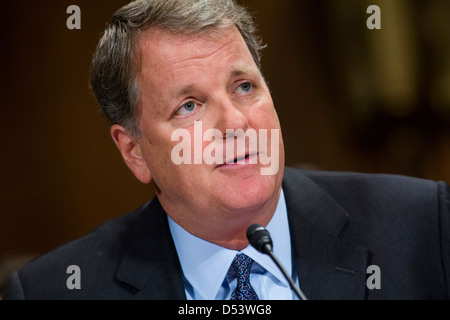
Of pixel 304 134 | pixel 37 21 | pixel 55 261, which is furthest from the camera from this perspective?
pixel 304 134

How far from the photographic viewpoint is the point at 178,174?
5.29ft

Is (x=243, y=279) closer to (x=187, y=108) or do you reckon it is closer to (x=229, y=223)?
(x=229, y=223)

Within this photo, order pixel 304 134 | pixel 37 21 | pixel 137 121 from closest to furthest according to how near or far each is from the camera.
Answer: pixel 137 121
pixel 37 21
pixel 304 134

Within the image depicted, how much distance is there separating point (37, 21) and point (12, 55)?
0.21 m

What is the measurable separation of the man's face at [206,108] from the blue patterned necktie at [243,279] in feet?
0.50

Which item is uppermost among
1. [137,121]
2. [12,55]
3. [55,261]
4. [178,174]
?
[12,55]

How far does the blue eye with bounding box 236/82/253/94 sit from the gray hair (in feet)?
0.49

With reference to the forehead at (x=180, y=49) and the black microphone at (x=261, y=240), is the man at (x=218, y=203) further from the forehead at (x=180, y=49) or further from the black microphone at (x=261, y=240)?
the black microphone at (x=261, y=240)

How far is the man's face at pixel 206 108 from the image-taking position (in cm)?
153

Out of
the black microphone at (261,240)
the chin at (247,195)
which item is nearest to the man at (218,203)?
the chin at (247,195)

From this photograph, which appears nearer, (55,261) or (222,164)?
(222,164)

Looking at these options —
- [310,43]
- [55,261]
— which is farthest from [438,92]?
[55,261]

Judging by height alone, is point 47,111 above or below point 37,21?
below

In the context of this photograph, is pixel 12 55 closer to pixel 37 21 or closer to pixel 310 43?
pixel 37 21
